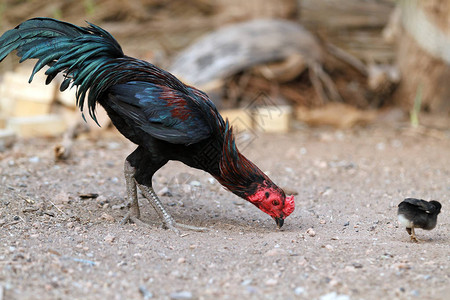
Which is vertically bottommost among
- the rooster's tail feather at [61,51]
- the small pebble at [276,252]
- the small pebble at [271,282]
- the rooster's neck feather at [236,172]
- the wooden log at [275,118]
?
the wooden log at [275,118]

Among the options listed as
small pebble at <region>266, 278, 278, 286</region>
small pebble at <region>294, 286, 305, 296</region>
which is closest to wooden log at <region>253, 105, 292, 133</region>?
small pebble at <region>266, 278, 278, 286</region>

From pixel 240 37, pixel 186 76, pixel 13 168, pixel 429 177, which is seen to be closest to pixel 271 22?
pixel 240 37

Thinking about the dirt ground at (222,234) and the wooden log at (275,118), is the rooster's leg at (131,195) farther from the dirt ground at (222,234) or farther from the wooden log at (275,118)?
the wooden log at (275,118)

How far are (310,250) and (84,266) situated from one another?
5.67 ft

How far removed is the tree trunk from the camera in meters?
9.84

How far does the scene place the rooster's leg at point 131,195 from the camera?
5.20 metres

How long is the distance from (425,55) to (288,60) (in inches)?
99.7

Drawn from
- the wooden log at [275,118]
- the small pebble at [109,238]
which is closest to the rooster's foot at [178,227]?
the small pebble at [109,238]

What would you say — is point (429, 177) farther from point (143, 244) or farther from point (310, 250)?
point (143, 244)

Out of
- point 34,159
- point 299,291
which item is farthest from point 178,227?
point 34,159

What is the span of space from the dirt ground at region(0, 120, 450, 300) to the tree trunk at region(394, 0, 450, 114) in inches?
92.2

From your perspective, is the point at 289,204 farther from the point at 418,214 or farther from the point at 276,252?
the point at 418,214

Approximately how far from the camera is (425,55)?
10.3 metres

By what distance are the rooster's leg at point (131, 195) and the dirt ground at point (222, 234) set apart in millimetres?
131
